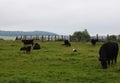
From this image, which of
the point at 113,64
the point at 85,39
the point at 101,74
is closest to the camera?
the point at 101,74

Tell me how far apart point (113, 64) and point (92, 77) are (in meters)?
6.37

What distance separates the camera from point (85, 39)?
216ft

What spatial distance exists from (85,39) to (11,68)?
4535 centimetres

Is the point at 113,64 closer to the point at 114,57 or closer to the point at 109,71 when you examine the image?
the point at 114,57

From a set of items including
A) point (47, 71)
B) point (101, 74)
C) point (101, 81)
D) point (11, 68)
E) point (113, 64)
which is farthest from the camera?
point (113, 64)

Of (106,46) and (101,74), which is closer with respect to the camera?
(101,74)

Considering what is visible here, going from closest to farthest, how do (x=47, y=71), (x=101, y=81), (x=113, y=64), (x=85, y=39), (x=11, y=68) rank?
(x=101, y=81) < (x=47, y=71) < (x=11, y=68) < (x=113, y=64) < (x=85, y=39)

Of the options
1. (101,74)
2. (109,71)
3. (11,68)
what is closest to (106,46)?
(109,71)

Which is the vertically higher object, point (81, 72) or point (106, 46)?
point (106, 46)

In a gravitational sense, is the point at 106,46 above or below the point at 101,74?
above

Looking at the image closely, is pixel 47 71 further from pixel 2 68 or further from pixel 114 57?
pixel 114 57

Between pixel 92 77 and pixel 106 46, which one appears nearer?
pixel 92 77

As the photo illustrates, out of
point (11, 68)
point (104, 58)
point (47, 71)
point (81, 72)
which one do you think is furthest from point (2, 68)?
point (104, 58)

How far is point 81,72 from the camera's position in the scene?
63.4 ft
